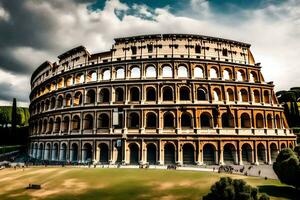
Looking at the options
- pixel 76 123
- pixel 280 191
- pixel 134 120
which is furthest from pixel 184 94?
pixel 280 191

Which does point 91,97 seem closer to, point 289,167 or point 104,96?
point 104,96

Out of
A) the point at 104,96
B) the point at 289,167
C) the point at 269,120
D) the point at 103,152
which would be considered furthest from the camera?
A: the point at 104,96

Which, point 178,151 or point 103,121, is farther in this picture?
point 103,121

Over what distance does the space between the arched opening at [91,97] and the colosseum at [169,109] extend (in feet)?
0.49

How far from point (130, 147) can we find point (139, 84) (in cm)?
846

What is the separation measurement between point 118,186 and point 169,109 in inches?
591

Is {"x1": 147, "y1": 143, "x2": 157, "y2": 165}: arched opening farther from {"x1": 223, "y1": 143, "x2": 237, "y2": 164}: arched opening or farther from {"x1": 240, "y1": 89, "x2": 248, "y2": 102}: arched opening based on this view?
{"x1": 240, "y1": 89, "x2": 248, "y2": 102}: arched opening

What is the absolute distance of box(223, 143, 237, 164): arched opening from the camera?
102 feet

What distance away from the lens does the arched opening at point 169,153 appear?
3081cm

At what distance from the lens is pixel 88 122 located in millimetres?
34625

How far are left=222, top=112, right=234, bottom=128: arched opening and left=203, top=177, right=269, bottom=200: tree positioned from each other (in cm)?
2132

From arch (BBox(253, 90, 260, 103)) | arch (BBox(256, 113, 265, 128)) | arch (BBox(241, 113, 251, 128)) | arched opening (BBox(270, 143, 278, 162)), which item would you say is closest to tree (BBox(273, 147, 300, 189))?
arch (BBox(241, 113, 251, 128))

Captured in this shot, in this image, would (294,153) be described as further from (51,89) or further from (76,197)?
(51,89)

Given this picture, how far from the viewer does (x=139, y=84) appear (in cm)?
3284
